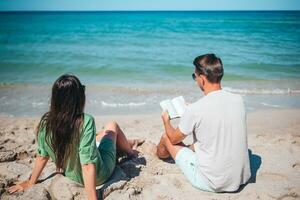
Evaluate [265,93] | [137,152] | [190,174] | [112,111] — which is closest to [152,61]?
[265,93]

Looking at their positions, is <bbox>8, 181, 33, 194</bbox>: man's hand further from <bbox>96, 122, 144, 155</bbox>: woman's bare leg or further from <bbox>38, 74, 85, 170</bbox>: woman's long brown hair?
<bbox>96, 122, 144, 155</bbox>: woman's bare leg

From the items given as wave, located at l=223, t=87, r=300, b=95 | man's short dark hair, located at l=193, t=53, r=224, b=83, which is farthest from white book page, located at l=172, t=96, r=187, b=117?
wave, located at l=223, t=87, r=300, b=95

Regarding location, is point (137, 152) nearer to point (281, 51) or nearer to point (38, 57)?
point (38, 57)

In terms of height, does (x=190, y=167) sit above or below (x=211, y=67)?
below

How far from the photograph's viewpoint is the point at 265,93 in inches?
340

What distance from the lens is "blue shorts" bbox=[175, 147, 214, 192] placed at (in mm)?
3381

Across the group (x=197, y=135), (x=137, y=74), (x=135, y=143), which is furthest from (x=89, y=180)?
(x=137, y=74)

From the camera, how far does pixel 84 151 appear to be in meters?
2.95

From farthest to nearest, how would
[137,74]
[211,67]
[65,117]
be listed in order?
[137,74]
[211,67]
[65,117]

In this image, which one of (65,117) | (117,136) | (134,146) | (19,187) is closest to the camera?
(65,117)

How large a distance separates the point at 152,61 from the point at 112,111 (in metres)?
7.13

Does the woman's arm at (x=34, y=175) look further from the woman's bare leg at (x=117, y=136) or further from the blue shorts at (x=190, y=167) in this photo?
the blue shorts at (x=190, y=167)

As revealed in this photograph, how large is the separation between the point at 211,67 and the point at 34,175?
2250 millimetres

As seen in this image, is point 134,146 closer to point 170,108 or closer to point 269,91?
point 170,108
